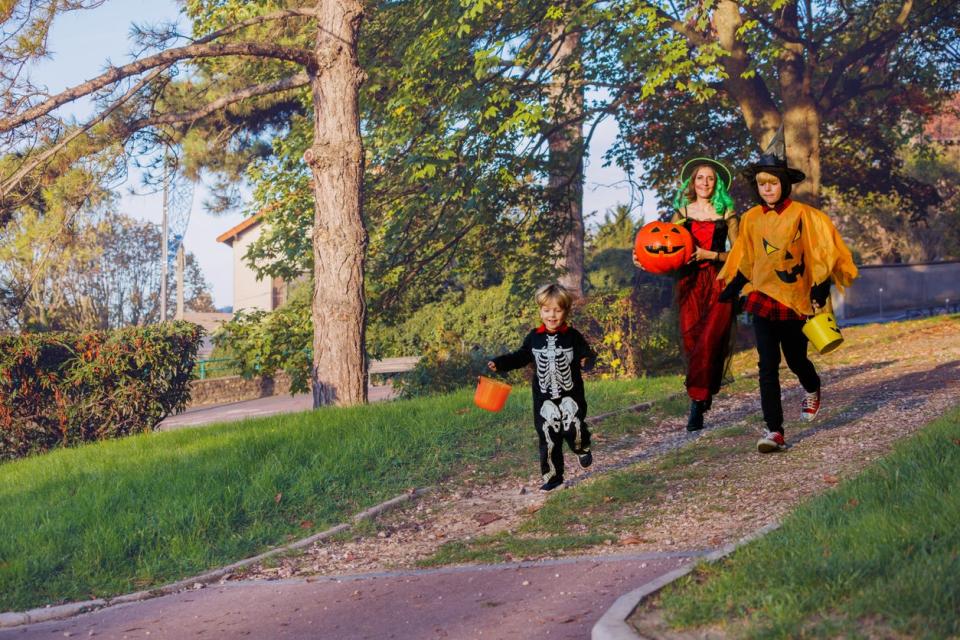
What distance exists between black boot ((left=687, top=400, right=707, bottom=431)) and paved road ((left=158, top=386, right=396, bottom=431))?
1683 centimetres

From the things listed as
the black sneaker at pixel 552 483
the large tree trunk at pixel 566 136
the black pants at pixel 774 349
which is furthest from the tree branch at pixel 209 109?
the black pants at pixel 774 349

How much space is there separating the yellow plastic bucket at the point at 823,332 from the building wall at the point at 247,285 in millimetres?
47281

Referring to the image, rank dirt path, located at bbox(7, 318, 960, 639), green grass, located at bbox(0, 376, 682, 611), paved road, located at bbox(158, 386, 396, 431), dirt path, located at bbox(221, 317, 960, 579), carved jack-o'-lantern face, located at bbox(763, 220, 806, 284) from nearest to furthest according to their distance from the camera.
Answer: dirt path, located at bbox(7, 318, 960, 639)
dirt path, located at bbox(221, 317, 960, 579)
carved jack-o'-lantern face, located at bbox(763, 220, 806, 284)
green grass, located at bbox(0, 376, 682, 611)
paved road, located at bbox(158, 386, 396, 431)

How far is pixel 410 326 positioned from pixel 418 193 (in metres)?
8.85

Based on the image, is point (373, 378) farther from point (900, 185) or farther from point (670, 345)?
point (900, 185)

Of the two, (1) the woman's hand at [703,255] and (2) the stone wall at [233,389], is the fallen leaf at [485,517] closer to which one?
(1) the woman's hand at [703,255]

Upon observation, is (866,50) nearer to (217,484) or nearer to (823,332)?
(823,332)

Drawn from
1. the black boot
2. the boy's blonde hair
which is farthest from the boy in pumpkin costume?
the boy's blonde hair

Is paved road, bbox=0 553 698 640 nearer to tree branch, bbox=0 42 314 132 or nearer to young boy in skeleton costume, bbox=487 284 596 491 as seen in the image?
young boy in skeleton costume, bbox=487 284 596 491

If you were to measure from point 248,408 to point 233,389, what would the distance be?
Result: 15.2ft

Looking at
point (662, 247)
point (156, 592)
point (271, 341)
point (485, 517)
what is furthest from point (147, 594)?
point (271, 341)

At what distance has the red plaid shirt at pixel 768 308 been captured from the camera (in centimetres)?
834

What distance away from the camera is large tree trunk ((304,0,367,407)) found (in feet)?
49.1

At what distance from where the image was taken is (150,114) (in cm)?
1541
